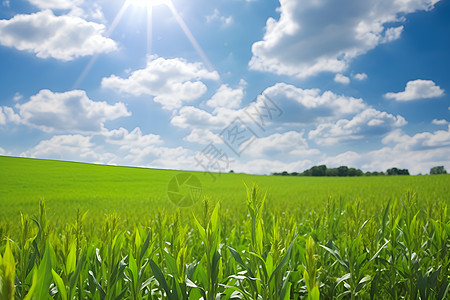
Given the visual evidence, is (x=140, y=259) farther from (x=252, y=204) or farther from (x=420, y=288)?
(x=420, y=288)

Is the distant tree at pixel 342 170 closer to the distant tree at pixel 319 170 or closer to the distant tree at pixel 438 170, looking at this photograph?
the distant tree at pixel 319 170

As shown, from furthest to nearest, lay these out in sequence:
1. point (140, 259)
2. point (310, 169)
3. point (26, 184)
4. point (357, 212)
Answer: point (310, 169)
point (26, 184)
point (357, 212)
point (140, 259)

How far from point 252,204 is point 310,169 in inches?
2850

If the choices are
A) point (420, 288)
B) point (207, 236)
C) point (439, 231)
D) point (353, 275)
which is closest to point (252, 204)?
point (207, 236)

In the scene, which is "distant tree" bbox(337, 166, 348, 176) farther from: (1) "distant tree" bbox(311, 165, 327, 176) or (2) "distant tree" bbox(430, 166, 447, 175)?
(2) "distant tree" bbox(430, 166, 447, 175)

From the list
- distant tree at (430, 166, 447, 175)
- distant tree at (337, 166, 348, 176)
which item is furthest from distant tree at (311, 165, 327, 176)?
distant tree at (430, 166, 447, 175)

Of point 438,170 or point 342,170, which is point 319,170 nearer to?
point 342,170

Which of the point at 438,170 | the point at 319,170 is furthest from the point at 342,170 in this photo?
the point at 438,170

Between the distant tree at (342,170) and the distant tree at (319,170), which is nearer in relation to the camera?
the distant tree at (319,170)

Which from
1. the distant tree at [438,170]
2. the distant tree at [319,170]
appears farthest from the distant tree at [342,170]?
the distant tree at [438,170]

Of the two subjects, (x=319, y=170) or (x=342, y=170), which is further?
(x=342, y=170)

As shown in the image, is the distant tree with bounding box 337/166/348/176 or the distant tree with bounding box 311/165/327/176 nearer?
the distant tree with bounding box 311/165/327/176

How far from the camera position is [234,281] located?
1938mm

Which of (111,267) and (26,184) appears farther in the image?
(26,184)
